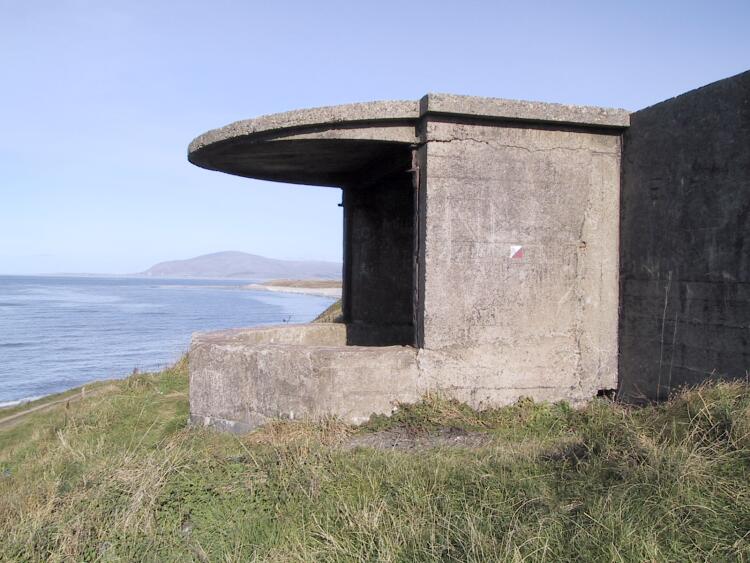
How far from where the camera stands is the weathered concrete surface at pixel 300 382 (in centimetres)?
515

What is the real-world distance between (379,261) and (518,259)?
289 cm

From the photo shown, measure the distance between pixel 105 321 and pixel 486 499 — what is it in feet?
129

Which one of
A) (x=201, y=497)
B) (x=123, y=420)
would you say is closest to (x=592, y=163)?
(x=201, y=497)

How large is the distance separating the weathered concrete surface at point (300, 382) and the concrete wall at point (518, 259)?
1.17 ft

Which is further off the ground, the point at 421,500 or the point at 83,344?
the point at 421,500

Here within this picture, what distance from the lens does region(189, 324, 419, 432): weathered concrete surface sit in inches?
203

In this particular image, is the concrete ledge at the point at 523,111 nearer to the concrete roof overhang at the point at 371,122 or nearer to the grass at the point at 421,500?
the concrete roof overhang at the point at 371,122

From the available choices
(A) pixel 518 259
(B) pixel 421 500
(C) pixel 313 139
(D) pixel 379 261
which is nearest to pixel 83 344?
(D) pixel 379 261

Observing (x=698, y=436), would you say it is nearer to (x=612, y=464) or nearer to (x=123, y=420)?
(x=612, y=464)

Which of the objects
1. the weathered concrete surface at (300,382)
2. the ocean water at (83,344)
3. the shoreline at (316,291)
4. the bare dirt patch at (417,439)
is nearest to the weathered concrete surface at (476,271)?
the weathered concrete surface at (300,382)

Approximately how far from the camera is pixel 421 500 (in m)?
3.27

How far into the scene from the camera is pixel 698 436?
359 cm

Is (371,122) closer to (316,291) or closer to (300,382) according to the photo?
(300,382)

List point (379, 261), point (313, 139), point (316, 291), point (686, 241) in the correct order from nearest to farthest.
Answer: point (686, 241) < point (313, 139) < point (379, 261) < point (316, 291)
